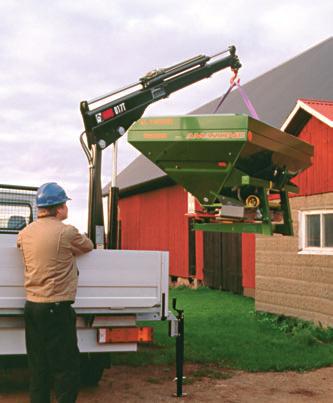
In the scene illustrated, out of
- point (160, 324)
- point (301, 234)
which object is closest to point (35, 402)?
point (160, 324)

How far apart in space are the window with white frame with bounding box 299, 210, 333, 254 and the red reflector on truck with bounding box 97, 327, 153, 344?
244 inches

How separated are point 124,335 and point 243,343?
14.9ft

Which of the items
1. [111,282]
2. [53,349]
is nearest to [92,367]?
[111,282]

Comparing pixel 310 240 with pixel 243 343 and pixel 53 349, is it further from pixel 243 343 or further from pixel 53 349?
pixel 53 349

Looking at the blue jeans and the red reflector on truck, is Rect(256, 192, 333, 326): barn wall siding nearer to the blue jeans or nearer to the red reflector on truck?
the red reflector on truck

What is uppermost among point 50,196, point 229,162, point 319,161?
point 319,161

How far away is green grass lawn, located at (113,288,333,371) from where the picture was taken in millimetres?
8844

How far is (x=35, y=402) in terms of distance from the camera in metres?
5.60

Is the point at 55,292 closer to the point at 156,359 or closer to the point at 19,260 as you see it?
the point at 19,260

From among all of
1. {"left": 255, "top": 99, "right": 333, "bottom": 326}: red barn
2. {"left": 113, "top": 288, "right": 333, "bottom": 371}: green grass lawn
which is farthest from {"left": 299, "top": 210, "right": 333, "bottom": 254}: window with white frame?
{"left": 113, "top": 288, "right": 333, "bottom": 371}: green grass lawn

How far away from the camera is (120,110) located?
8.65 m

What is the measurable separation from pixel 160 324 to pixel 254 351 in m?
2.98

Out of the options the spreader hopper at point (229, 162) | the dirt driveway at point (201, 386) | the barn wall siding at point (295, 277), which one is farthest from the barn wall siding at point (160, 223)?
the dirt driveway at point (201, 386)

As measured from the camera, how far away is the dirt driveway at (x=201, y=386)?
696 centimetres
